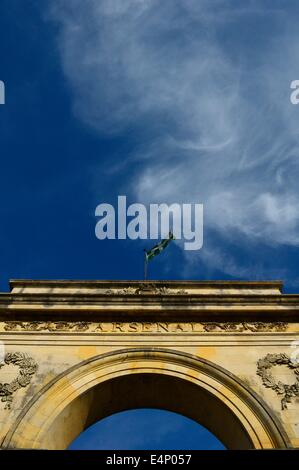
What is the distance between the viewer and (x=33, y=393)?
12.6 metres

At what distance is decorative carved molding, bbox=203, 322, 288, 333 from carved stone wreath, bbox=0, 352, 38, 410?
4964 mm

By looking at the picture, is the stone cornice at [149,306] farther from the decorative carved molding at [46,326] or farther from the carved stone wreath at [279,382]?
the carved stone wreath at [279,382]

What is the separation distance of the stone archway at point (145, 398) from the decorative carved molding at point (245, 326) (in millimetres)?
1230

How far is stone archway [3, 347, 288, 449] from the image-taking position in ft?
39.6

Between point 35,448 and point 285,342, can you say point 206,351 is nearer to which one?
point 285,342

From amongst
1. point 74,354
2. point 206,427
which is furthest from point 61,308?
point 206,427

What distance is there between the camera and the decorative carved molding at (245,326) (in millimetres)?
14109

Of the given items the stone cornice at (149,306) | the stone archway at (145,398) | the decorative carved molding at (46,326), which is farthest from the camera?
the stone cornice at (149,306)

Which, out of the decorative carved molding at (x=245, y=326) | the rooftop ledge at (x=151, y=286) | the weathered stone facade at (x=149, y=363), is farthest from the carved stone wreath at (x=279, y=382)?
the rooftop ledge at (x=151, y=286)

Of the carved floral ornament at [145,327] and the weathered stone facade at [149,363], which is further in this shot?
the carved floral ornament at [145,327]

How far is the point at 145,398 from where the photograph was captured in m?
14.3

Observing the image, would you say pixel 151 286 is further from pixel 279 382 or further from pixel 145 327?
pixel 279 382

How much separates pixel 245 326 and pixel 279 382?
1.91 m

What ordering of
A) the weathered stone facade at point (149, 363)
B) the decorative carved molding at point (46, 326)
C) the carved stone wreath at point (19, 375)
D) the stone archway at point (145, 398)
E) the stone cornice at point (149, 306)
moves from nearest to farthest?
1. the stone archway at point (145, 398)
2. the weathered stone facade at point (149, 363)
3. the carved stone wreath at point (19, 375)
4. the decorative carved molding at point (46, 326)
5. the stone cornice at point (149, 306)
